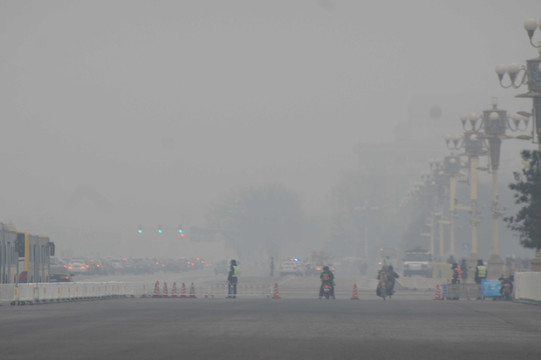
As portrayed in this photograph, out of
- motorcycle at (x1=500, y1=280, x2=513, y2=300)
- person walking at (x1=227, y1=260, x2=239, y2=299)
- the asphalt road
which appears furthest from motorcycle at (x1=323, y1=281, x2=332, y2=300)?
the asphalt road

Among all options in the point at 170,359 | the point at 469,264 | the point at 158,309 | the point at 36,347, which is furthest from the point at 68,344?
the point at 469,264

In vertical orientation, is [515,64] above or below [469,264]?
above

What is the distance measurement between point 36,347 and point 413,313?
15636 millimetres

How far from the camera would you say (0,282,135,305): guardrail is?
3947 cm

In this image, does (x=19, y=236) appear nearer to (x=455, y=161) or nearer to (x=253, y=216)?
(x=455, y=161)

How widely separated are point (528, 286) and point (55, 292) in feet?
56.7

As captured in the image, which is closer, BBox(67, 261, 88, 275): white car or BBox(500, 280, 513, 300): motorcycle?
BBox(500, 280, 513, 300): motorcycle

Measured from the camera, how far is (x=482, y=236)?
137625 millimetres

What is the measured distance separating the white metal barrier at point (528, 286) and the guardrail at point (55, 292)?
1654 centimetres

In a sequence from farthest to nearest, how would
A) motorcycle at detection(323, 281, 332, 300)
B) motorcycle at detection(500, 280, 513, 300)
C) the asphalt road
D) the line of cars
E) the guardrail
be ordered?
the line of cars → motorcycle at detection(323, 281, 332, 300) → motorcycle at detection(500, 280, 513, 300) → the guardrail → the asphalt road

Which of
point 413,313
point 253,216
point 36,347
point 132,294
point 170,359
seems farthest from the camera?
point 253,216

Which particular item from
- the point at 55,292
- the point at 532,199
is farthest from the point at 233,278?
the point at 532,199

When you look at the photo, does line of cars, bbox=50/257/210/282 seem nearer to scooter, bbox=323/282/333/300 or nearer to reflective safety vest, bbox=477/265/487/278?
scooter, bbox=323/282/333/300

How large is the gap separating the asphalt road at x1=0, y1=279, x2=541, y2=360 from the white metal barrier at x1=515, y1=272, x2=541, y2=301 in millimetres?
9418
